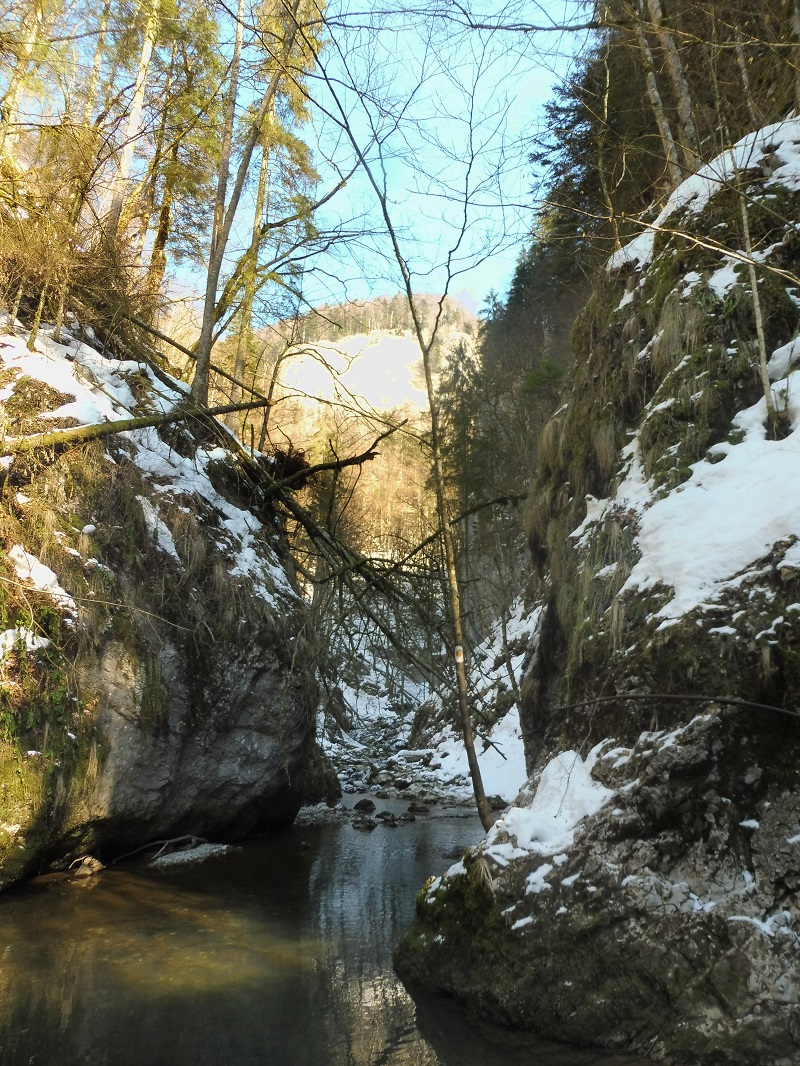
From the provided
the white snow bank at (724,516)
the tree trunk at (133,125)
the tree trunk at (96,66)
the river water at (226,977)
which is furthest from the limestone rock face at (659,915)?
the tree trunk at (96,66)

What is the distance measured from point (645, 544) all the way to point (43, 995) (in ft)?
16.2

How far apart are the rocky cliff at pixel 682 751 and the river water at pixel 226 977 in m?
0.39

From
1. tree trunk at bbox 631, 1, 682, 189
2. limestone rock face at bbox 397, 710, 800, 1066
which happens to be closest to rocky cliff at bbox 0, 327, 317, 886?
limestone rock face at bbox 397, 710, 800, 1066

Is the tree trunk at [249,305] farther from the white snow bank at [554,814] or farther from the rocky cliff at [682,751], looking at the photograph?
the white snow bank at [554,814]

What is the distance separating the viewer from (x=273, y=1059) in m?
3.51

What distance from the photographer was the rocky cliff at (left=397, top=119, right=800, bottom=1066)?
3484 mm

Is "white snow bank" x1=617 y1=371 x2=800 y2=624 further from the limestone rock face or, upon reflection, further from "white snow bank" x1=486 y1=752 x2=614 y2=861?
"white snow bank" x1=486 y1=752 x2=614 y2=861

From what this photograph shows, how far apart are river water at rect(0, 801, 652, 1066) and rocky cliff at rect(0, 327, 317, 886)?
732 millimetres

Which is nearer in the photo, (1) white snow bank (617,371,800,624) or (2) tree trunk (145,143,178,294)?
(1) white snow bank (617,371,800,624)

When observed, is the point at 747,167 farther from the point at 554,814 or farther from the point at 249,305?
the point at 249,305

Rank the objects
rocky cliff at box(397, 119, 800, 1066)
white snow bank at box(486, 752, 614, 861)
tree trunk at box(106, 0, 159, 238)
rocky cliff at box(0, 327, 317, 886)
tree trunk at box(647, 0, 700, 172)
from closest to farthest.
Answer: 1. rocky cliff at box(397, 119, 800, 1066)
2. white snow bank at box(486, 752, 614, 861)
3. rocky cliff at box(0, 327, 317, 886)
4. tree trunk at box(647, 0, 700, 172)
5. tree trunk at box(106, 0, 159, 238)

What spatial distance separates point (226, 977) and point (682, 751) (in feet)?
10.2

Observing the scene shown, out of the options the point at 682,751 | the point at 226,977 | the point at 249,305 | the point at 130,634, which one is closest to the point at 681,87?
the point at 249,305

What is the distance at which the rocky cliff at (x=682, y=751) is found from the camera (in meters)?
3.48
